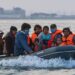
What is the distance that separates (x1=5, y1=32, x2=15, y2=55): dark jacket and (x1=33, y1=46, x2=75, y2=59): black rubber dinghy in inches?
53.8

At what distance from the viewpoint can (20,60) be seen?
1583 cm

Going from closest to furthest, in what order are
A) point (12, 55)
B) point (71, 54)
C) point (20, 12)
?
1. point (71, 54)
2. point (12, 55)
3. point (20, 12)

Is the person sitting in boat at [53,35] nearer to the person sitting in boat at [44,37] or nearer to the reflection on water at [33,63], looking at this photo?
the person sitting in boat at [44,37]

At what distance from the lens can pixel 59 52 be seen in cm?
1559

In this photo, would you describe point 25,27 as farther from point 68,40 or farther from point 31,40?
point 68,40

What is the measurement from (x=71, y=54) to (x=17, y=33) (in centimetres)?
223

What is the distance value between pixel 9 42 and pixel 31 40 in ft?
3.56

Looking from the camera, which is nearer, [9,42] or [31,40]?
[9,42]

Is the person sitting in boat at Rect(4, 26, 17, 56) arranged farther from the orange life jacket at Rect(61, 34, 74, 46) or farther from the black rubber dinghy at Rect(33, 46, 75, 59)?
the orange life jacket at Rect(61, 34, 74, 46)

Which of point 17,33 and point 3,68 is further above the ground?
point 17,33

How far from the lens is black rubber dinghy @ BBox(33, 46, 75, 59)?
50.9ft

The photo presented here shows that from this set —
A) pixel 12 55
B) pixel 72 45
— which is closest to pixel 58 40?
pixel 72 45

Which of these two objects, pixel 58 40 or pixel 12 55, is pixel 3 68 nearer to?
pixel 12 55

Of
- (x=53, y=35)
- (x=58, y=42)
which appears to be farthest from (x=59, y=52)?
(x=53, y=35)
